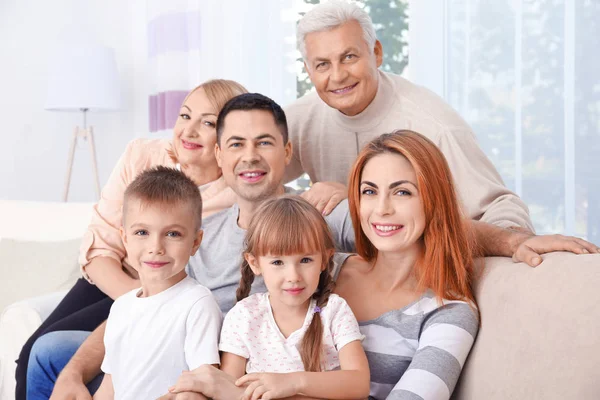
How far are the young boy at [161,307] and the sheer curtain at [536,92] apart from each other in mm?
1745

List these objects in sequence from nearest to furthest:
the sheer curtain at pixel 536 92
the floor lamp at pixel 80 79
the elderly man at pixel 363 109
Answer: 1. the elderly man at pixel 363 109
2. the sheer curtain at pixel 536 92
3. the floor lamp at pixel 80 79

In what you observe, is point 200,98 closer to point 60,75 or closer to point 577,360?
point 577,360

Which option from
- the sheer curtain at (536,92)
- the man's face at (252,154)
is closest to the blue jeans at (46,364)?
the man's face at (252,154)

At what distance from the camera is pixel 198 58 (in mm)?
4531

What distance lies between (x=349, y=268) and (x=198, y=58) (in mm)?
3024

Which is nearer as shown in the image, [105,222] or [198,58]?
[105,222]

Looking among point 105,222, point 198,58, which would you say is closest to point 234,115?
point 105,222

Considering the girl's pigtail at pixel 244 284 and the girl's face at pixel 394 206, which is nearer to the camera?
the girl's face at pixel 394 206

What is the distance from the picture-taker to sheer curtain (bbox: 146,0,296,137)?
409cm

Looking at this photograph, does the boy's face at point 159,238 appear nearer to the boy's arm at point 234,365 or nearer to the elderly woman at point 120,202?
the boy's arm at point 234,365

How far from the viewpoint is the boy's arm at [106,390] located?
5.78 feet

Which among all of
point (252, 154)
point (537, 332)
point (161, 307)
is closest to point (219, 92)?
point (252, 154)

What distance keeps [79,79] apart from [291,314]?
328 cm

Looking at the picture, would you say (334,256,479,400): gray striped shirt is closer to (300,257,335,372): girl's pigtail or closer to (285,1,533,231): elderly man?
(300,257,335,372): girl's pigtail
